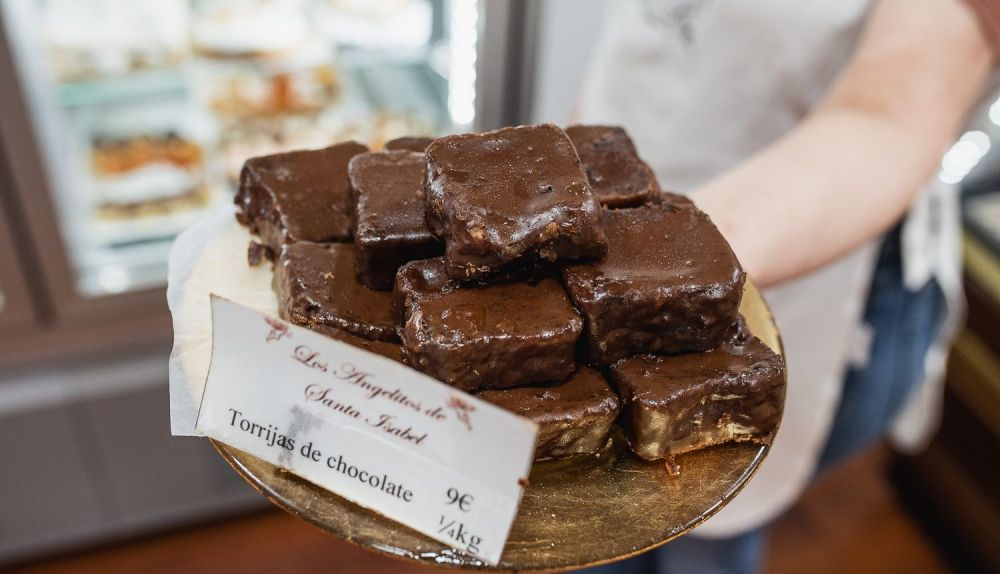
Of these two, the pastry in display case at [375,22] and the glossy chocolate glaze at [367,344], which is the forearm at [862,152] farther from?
the pastry in display case at [375,22]

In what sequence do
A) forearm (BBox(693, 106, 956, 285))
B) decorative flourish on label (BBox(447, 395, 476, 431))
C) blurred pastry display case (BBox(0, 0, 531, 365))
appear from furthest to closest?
blurred pastry display case (BBox(0, 0, 531, 365))
forearm (BBox(693, 106, 956, 285))
decorative flourish on label (BBox(447, 395, 476, 431))

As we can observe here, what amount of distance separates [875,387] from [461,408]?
1553 mm

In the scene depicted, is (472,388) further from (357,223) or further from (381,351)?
(357,223)

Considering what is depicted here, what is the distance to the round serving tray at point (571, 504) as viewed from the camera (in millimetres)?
799

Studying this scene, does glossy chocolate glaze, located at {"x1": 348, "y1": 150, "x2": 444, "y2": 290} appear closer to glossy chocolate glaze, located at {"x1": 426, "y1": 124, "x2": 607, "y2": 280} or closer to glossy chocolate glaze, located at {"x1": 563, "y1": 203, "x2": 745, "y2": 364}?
glossy chocolate glaze, located at {"x1": 426, "y1": 124, "x2": 607, "y2": 280}

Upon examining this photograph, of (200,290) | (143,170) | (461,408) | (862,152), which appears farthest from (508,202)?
(143,170)

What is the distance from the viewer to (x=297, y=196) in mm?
1141

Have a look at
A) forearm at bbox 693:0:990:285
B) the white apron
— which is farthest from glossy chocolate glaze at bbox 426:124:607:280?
the white apron

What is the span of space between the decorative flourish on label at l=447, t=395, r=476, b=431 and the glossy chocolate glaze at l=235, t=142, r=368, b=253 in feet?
1.38

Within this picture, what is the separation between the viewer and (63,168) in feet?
6.82

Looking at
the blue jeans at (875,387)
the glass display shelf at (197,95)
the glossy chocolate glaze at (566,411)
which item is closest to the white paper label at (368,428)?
the glossy chocolate glaze at (566,411)

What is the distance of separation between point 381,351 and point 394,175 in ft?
0.84

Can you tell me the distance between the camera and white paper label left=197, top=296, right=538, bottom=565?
2.54ft

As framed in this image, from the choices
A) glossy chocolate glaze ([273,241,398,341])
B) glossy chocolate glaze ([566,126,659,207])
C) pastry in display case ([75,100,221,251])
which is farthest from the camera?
pastry in display case ([75,100,221,251])
